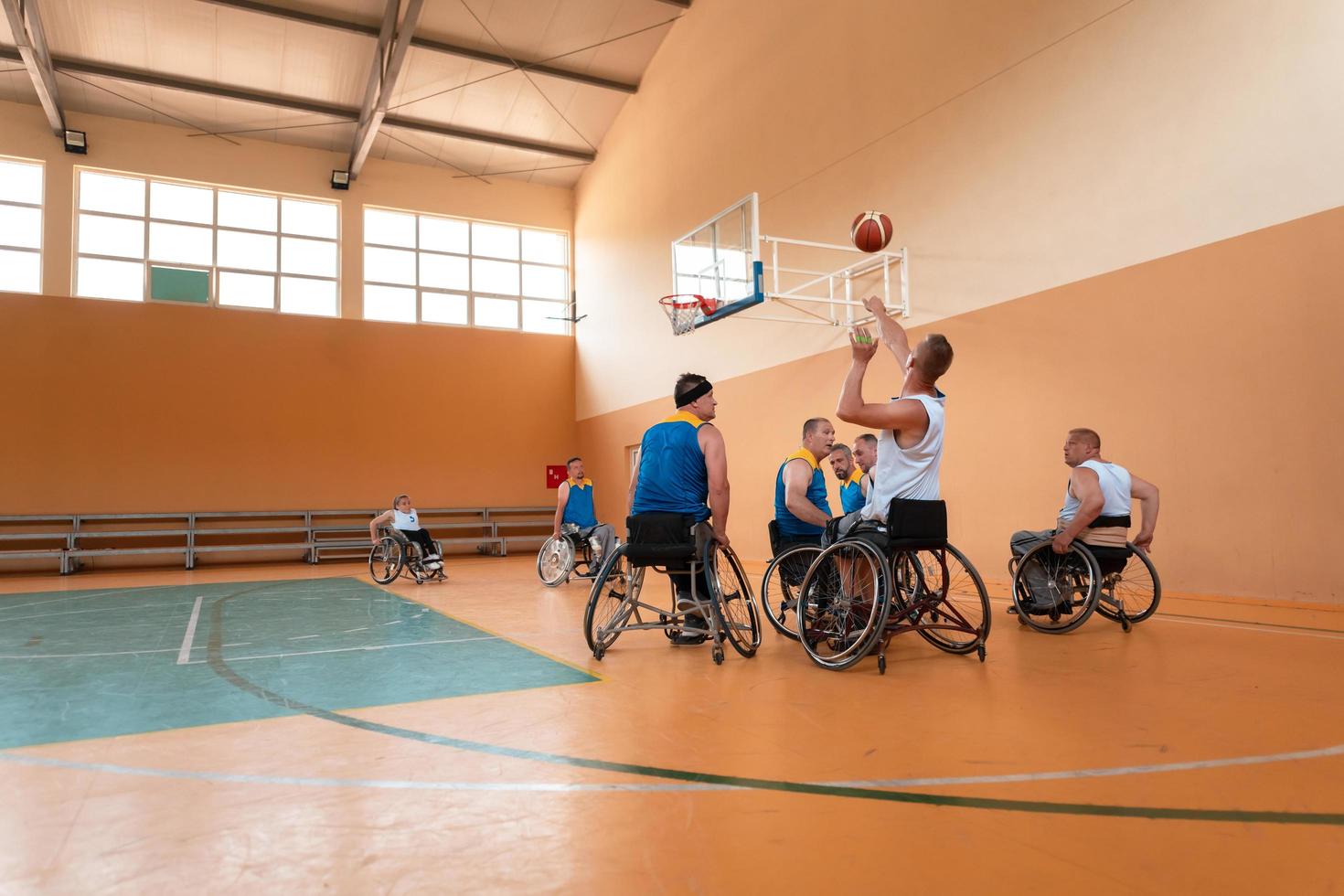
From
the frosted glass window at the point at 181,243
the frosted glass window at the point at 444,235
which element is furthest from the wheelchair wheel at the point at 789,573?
the frosted glass window at the point at 181,243

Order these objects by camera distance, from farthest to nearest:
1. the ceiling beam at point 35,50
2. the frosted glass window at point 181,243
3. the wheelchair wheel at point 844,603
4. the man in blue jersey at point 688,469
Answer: the frosted glass window at point 181,243 < the ceiling beam at point 35,50 < the man in blue jersey at point 688,469 < the wheelchair wheel at point 844,603

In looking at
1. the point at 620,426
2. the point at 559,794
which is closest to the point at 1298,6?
the point at 559,794

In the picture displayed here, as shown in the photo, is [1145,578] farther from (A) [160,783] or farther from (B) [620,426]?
(B) [620,426]

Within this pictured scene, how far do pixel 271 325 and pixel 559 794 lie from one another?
11762 millimetres

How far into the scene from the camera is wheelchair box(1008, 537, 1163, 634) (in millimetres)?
4160

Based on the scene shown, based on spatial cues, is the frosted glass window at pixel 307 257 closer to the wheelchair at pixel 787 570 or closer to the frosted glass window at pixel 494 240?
the frosted glass window at pixel 494 240

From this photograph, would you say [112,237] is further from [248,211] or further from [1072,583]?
[1072,583]

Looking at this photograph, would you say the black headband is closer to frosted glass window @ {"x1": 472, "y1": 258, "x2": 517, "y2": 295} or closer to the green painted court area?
the green painted court area

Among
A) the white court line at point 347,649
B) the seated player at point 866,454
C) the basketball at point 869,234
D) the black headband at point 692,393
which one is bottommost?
the white court line at point 347,649

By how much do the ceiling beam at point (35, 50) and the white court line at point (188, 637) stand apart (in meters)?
6.68

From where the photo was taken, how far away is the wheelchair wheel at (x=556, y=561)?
7.60 metres

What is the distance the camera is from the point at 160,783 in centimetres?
209

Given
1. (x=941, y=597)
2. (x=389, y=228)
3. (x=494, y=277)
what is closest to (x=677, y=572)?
(x=941, y=597)

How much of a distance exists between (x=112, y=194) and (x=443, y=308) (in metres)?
4.55
